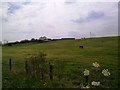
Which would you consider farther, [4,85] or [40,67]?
[40,67]

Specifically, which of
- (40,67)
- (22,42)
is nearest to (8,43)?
(22,42)

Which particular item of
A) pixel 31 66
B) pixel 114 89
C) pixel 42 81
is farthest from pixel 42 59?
pixel 114 89

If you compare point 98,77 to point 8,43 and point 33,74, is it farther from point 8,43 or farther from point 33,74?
point 8,43

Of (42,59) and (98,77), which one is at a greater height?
(42,59)

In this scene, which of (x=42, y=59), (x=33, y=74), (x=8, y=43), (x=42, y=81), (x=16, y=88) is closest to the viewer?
(x=16, y=88)

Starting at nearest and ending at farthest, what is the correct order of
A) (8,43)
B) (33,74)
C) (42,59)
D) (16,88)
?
(16,88) < (33,74) < (42,59) < (8,43)

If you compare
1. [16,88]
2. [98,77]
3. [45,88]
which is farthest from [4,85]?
[98,77]

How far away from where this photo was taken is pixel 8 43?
156875mm

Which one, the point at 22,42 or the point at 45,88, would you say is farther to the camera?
the point at 22,42

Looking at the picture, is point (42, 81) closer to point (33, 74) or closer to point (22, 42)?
point (33, 74)

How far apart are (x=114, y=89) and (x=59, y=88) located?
334 cm

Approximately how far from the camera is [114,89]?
1748 cm

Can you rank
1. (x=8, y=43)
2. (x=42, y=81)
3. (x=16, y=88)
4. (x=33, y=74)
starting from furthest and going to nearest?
(x=8, y=43), (x=33, y=74), (x=42, y=81), (x=16, y=88)

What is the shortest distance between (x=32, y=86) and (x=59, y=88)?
1686mm
